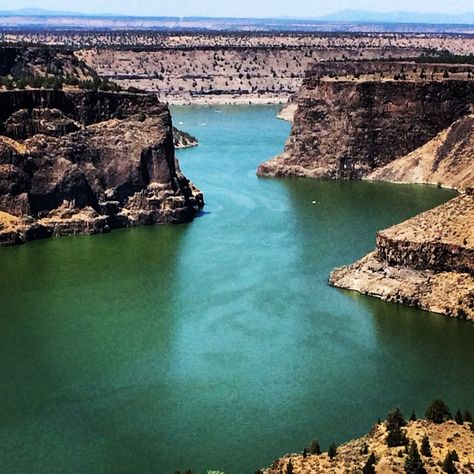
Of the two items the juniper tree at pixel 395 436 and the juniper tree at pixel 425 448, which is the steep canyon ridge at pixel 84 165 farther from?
the juniper tree at pixel 425 448

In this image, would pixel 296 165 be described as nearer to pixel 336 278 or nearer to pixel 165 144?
pixel 165 144

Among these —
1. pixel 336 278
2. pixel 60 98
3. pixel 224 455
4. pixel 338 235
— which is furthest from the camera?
pixel 60 98

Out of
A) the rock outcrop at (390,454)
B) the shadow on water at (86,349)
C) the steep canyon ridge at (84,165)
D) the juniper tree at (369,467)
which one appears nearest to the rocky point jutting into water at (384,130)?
the steep canyon ridge at (84,165)

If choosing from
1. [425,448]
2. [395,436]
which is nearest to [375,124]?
[395,436]

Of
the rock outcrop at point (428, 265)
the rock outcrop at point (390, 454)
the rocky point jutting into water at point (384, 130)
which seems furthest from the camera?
the rocky point jutting into water at point (384, 130)

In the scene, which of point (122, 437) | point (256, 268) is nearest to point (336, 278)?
point (256, 268)

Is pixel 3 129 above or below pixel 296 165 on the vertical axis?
above
